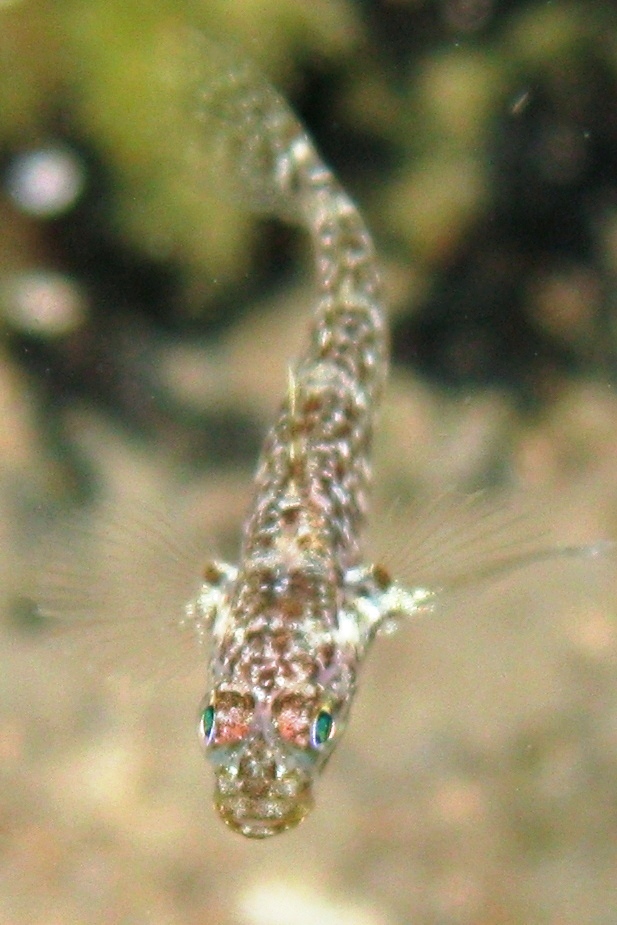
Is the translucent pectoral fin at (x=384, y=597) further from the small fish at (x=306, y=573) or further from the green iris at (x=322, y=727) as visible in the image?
the green iris at (x=322, y=727)

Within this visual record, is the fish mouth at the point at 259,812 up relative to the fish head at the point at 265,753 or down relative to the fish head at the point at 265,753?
down

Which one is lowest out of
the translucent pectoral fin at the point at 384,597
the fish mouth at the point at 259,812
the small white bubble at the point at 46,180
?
the fish mouth at the point at 259,812

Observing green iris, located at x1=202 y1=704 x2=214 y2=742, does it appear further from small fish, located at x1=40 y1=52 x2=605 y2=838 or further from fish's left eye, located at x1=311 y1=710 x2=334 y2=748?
fish's left eye, located at x1=311 y1=710 x2=334 y2=748

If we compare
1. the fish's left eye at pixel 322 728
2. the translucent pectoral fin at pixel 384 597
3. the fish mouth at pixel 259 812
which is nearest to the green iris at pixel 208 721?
the fish mouth at pixel 259 812

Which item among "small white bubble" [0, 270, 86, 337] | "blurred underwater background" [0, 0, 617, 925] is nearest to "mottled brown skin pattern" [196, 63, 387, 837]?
"blurred underwater background" [0, 0, 617, 925]

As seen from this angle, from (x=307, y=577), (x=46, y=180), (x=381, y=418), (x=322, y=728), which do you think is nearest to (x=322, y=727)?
(x=322, y=728)

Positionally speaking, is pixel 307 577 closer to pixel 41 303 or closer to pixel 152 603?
pixel 152 603

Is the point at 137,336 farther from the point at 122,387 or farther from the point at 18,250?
the point at 18,250

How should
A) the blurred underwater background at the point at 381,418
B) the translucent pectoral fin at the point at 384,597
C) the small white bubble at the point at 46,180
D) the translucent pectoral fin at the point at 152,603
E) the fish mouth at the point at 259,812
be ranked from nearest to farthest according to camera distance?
1. the fish mouth at the point at 259,812
2. the translucent pectoral fin at the point at 384,597
3. the translucent pectoral fin at the point at 152,603
4. the blurred underwater background at the point at 381,418
5. the small white bubble at the point at 46,180
